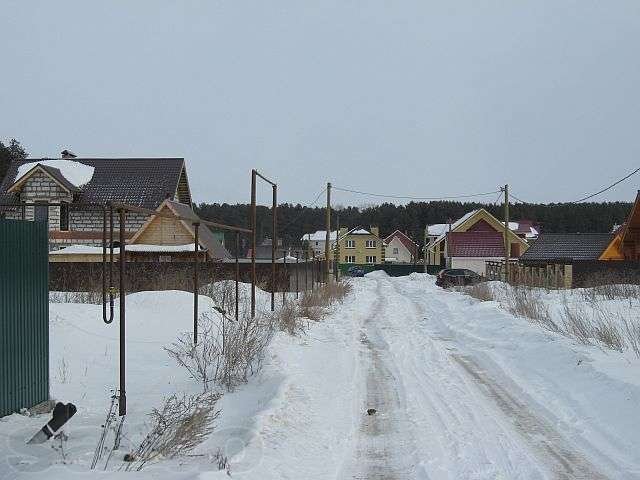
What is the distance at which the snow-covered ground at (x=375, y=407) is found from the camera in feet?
18.0

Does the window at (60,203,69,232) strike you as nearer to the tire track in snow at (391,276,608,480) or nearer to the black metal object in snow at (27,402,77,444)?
the tire track in snow at (391,276,608,480)

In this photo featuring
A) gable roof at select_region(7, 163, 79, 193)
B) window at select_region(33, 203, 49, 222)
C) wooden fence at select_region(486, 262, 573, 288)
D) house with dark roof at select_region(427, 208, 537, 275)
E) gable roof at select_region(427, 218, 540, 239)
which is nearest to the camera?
window at select_region(33, 203, 49, 222)

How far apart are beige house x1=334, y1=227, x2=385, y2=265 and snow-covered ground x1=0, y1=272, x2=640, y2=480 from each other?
90431 mm

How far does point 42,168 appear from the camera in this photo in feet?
104

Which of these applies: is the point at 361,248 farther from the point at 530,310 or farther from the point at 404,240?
the point at 530,310

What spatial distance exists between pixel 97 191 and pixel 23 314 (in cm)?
2782

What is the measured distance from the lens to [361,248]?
104938mm

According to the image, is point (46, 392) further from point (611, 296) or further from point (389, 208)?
point (389, 208)

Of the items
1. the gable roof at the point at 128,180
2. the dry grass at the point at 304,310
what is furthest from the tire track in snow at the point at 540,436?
the gable roof at the point at 128,180

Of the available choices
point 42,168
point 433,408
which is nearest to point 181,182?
point 42,168

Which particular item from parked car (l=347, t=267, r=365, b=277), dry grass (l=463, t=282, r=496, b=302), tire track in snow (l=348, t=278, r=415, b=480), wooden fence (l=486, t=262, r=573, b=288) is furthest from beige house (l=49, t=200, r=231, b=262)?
parked car (l=347, t=267, r=365, b=277)

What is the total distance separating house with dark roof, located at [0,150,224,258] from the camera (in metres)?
31.1

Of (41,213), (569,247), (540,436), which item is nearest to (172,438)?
(41,213)

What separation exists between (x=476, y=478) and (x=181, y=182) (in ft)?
107
